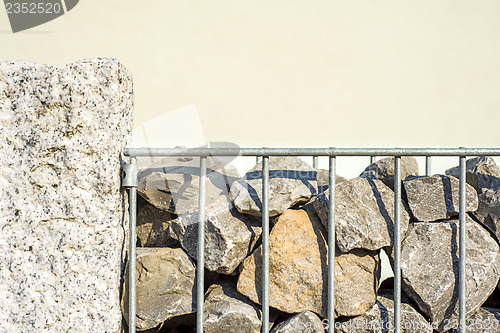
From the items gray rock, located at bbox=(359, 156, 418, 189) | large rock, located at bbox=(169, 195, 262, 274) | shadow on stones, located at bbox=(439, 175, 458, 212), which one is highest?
gray rock, located at bbox=(359, 156, 418, 189)

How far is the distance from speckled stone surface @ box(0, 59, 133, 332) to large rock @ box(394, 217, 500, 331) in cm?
145

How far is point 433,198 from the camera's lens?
2.48 meters

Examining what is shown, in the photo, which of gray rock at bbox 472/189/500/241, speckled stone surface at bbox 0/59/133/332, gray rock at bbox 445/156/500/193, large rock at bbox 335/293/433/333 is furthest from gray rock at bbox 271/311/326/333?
gray rock at bbox 445/156/500/193

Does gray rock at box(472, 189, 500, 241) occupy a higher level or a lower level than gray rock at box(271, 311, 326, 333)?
higher

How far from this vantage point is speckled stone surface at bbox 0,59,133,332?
79.9 inches

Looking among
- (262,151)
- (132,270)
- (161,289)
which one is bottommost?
(161,289)

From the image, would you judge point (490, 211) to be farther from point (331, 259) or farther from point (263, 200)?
point (263, 200)

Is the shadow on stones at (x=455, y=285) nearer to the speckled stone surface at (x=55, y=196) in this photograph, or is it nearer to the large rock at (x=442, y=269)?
the large rock at (x=442, y=269)

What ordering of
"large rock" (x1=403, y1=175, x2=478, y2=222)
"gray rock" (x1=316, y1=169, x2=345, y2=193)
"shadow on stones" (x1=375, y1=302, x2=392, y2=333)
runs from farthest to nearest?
1. "gray rock" (x1=316, y1=169, x2=345, y2=193)
2. "large rock" (x1=403, y1=175, x2=478, y2=222)
3. "shadow on stones" (x1=375, y1=302, x2=392, y2=333)

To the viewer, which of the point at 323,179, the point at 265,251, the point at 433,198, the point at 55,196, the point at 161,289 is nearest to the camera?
the point at 55,196

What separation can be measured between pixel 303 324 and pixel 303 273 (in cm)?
23

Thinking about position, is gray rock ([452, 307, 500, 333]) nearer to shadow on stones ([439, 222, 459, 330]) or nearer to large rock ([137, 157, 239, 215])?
shadow on stones ([439, 222, 459, 330])

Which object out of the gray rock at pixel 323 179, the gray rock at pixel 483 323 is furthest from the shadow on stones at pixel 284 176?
the gray rock at pixel 483 323

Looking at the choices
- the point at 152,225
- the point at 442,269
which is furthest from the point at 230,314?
the point at 442,269
